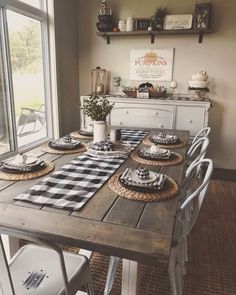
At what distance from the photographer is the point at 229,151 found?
12.7 ft

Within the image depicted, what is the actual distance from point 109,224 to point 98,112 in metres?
1.15

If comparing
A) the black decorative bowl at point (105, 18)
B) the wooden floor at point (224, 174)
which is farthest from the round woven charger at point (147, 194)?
the black decorative bowl at point (105, 18)

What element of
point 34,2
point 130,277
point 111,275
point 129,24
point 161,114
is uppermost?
point 34,2

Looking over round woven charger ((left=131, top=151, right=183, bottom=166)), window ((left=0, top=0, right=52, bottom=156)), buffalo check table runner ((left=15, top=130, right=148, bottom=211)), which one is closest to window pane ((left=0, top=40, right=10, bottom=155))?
window ((left=0, top=0, right=52, bottom=156))

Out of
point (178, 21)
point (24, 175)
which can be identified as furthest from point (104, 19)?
point (24, 175)

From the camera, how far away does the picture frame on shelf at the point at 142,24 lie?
12.0 feet

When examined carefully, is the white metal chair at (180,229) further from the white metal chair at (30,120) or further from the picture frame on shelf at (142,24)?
the picture frame on shelf at (142,24)

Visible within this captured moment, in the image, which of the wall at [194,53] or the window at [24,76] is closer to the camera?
the window at [24,76]

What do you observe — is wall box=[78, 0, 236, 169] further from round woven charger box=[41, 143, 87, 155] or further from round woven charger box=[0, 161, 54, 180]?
round woven charger box=[0, 161, 54, 180]

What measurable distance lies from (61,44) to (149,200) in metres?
3.03

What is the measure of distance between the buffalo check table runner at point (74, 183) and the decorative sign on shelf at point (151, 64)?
8.01ft

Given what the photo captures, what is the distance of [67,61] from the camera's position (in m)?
3.78

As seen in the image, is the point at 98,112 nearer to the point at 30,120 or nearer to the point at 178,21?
the point at 30,120

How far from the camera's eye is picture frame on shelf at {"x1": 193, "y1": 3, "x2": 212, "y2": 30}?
3.38m
